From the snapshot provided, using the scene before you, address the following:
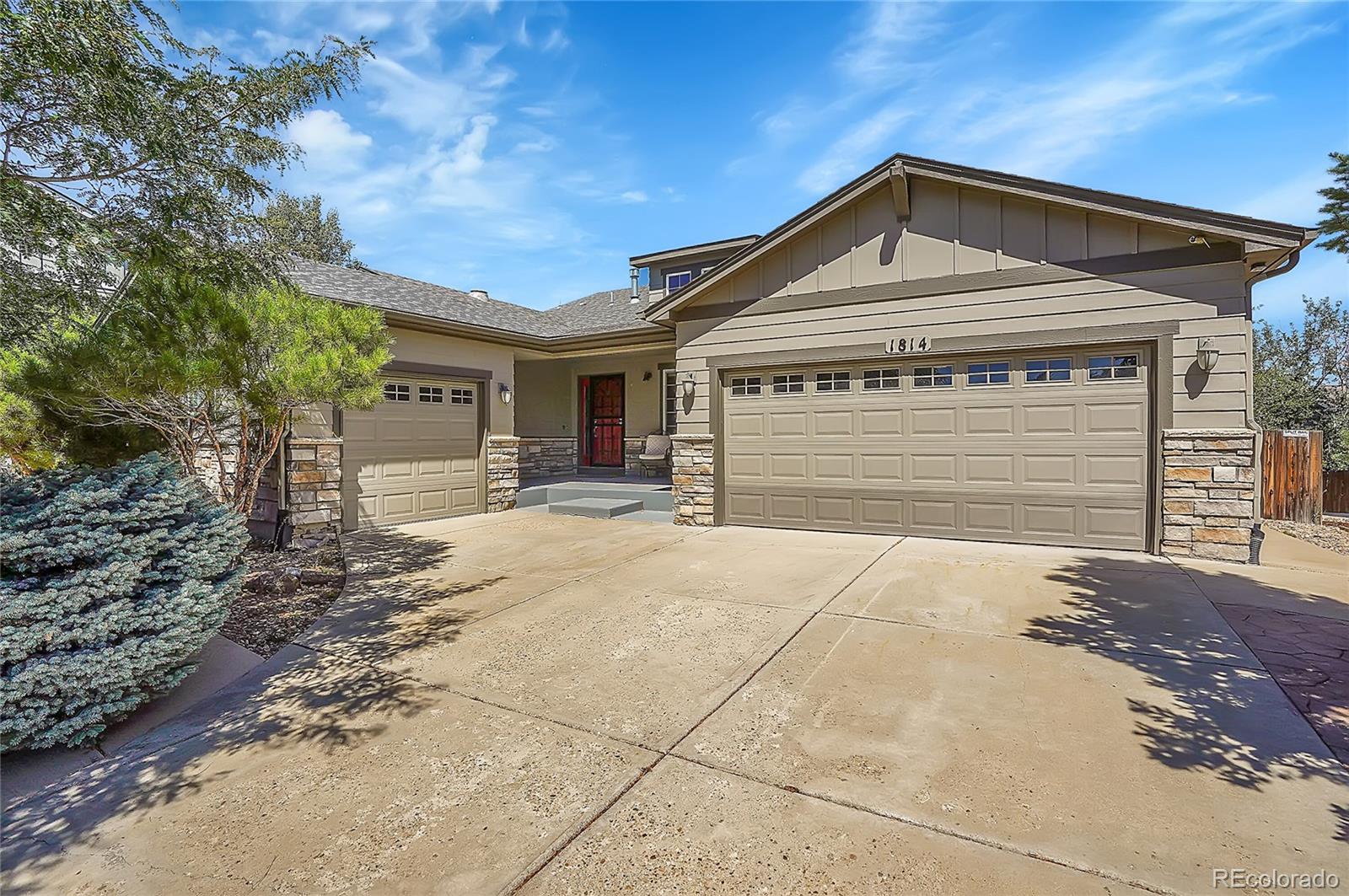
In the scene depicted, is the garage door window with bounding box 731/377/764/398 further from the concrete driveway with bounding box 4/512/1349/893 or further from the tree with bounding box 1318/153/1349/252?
the tree with bounding box 1318/153/1349/252

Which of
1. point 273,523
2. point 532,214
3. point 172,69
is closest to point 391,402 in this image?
point 273,523

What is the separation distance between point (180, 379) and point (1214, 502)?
9208 mm

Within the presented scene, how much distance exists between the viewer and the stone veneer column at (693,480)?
8547 millimetres

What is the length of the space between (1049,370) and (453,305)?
888 centimetres

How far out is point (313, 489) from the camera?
7.62 meters

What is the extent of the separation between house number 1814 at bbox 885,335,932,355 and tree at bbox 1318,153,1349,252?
818 cm

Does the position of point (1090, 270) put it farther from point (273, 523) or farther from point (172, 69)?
point (273, 523)

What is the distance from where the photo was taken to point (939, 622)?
13.9 ft

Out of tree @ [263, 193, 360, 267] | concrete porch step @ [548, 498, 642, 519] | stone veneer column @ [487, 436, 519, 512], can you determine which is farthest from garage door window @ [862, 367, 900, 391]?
tree @ [263, 193, 360, 267]

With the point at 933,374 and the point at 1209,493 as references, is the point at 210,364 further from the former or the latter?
the point at 1209,493

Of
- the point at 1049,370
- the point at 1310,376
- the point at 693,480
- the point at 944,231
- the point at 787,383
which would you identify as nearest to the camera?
the point at 1049,370

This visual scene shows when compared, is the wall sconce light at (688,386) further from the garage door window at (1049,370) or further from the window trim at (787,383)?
the garage door window at (1049,370)

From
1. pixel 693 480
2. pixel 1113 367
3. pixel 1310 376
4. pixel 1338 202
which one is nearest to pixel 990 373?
pixel 1113 367

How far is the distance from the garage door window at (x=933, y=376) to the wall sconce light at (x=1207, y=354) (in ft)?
7.38
